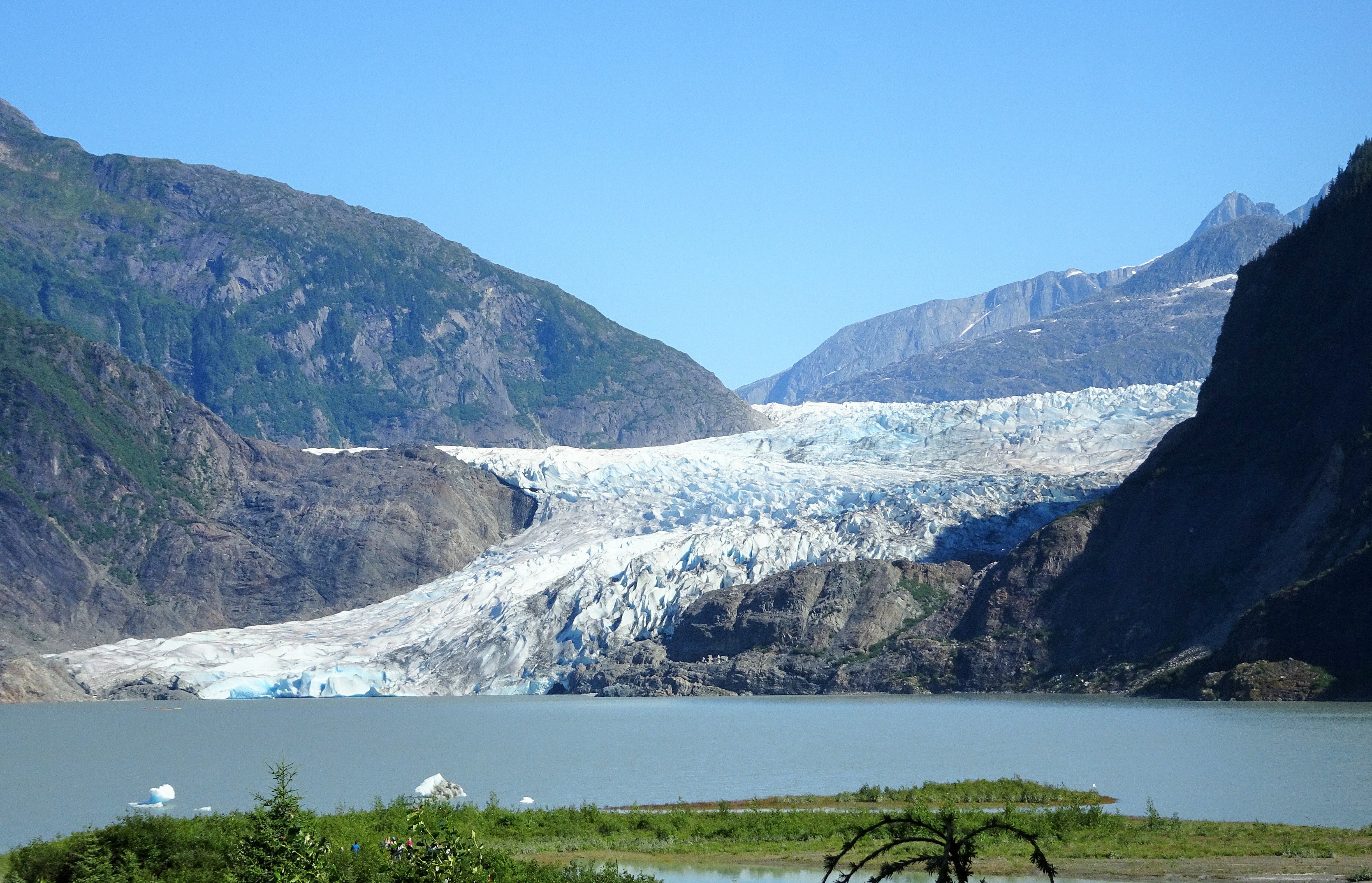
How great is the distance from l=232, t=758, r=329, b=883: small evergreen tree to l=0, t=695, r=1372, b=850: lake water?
701 inches

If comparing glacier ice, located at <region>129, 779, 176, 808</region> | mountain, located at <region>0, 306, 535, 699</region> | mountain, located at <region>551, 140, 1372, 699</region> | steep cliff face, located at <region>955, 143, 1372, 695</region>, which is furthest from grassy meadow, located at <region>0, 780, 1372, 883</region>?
mountain, located at <region>0, 306, 535, 699</region>

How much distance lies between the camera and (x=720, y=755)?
57844 mm

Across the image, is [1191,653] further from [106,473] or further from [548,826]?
[106,473]

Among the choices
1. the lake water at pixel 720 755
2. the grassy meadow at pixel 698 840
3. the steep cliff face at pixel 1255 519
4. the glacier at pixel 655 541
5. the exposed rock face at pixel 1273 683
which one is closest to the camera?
the grassy meadow at pixel 698 840

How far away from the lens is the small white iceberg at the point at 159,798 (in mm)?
43656

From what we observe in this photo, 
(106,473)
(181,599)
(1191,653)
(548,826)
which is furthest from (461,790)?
(106,473)

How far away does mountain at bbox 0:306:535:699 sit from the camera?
13825 cm

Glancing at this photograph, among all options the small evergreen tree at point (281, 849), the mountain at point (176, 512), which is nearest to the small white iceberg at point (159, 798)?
the small evergreen tree at point (281, 849)

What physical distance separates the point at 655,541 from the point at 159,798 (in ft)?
306

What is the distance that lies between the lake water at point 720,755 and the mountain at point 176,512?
158 ft

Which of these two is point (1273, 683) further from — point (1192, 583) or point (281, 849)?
point (281, 849)

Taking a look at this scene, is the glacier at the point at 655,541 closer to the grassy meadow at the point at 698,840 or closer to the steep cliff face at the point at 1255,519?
the steep cliff face at the point at 1255,519

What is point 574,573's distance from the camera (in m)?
130

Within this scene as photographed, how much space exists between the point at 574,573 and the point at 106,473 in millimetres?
57509
